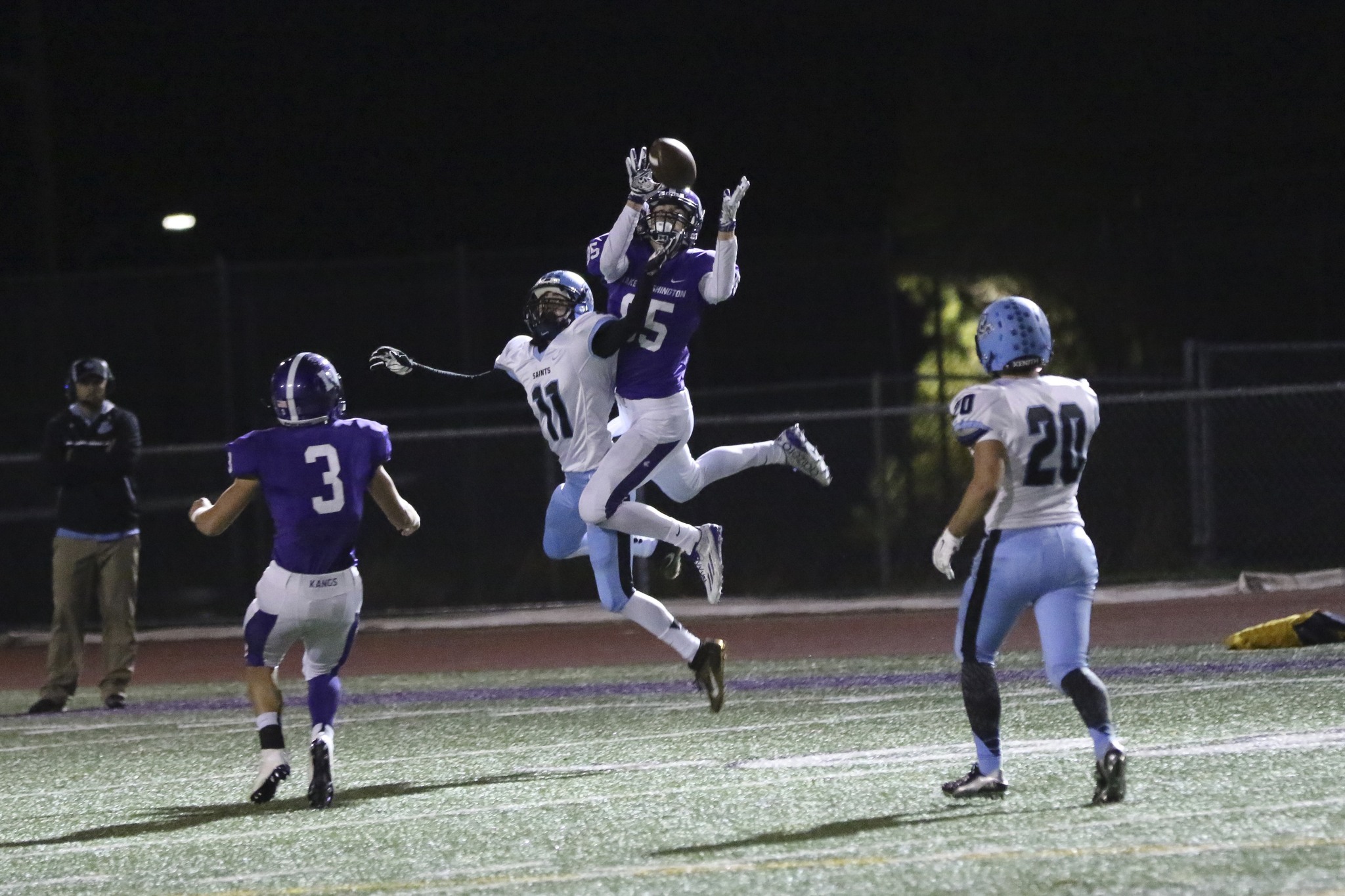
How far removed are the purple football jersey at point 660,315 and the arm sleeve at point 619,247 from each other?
5 cm

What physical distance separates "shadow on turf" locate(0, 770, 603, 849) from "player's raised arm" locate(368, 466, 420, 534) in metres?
1.01

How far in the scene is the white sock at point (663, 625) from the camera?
8289mm

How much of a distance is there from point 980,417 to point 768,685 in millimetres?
5071

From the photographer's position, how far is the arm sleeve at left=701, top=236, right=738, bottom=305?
7.77 meters

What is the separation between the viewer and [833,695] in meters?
9.83

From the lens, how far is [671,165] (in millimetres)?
7914

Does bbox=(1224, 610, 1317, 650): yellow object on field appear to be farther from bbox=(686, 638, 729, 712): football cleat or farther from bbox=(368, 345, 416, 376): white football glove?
bbox=(368, 345, 416, 376): white football glove

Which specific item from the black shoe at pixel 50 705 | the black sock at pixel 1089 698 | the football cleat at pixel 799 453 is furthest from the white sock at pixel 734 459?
the black shoe at pixel 50 705

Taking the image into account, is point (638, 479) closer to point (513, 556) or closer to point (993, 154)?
point (513, 556)

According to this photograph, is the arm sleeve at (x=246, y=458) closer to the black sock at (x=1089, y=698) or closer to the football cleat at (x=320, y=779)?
the football cleat at (x=320, y=779)

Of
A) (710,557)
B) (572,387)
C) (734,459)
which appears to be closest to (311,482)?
(572,387)

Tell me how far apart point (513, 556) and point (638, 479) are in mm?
8332

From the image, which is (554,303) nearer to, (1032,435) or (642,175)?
(642,175)

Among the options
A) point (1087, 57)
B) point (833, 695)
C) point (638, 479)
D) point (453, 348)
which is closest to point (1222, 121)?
point (1087, 57)
